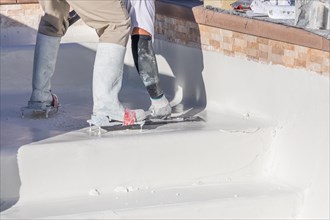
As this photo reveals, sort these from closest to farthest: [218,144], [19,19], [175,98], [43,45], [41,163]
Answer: [41,163]
[218,144]
[43,45]
[175,98]
[19,19]

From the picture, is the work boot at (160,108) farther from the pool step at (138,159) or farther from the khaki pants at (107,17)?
the khaki pants at (107,17)

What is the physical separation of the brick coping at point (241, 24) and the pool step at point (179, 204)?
73cm

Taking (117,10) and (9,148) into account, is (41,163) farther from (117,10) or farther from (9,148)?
(117,10)

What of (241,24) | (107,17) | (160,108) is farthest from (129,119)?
(241,24)

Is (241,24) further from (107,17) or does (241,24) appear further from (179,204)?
(179,204)

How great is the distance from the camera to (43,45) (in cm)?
546

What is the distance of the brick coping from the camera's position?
4840 mm

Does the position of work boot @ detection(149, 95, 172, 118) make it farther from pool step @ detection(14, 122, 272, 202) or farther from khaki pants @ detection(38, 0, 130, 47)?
khaki pants @ detection(38, 0, 130, 47)

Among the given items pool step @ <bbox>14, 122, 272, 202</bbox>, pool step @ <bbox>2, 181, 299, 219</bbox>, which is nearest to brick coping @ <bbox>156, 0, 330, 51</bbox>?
pool step @ <bbox>14, 122, 272, 202</bbox>

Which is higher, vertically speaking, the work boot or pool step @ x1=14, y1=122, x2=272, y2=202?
the work boot

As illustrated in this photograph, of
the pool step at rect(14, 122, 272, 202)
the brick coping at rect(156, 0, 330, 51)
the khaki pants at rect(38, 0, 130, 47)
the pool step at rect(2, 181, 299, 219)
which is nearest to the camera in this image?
the pool step at rect(2, 181, 299, 219)

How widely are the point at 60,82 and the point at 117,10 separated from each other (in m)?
1.17

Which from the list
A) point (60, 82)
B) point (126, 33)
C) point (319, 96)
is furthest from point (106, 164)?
point (60, 82)

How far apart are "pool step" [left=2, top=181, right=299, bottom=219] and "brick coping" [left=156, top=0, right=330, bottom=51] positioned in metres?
0.73
